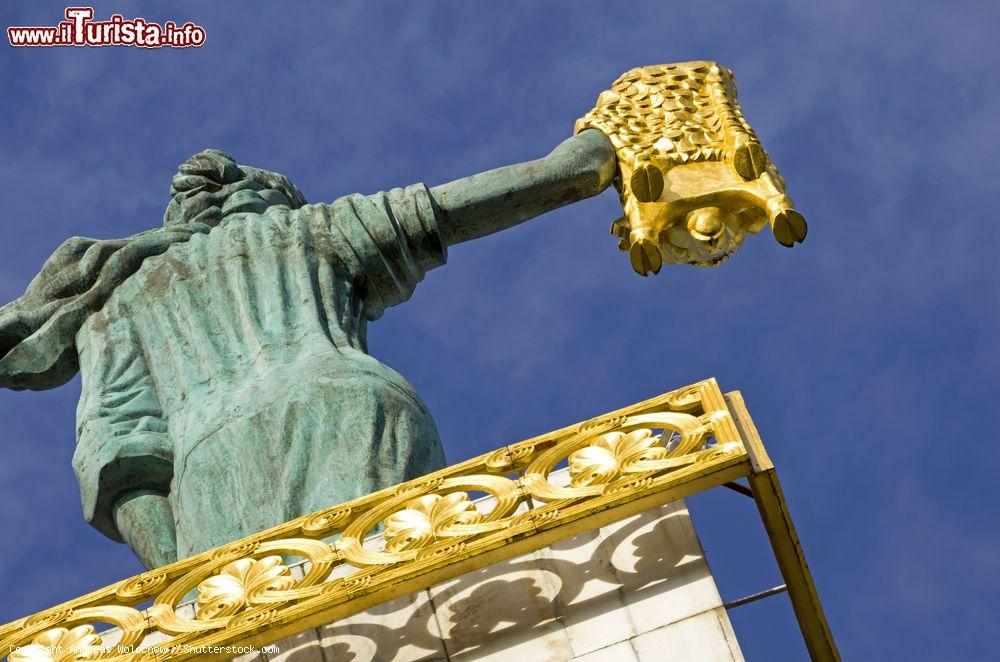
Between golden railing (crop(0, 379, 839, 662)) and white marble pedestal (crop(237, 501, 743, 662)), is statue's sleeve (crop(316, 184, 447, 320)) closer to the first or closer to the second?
golden railing (crop(0, 379, 839, 662))

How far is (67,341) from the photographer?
9320 millimetres

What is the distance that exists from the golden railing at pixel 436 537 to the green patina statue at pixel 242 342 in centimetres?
80

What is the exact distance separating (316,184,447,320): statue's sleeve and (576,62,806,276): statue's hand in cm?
93

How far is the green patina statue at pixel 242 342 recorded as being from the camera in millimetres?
7715

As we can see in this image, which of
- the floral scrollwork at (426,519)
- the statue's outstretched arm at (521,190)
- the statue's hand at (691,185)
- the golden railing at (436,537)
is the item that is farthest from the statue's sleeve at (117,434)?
the statue's hand at (691,185)

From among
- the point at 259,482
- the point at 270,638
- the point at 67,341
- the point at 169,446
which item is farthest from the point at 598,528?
the point at 67,341

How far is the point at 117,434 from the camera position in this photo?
8.31 meters

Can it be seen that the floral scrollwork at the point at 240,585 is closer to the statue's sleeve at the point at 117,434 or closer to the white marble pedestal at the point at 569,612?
the white marble pedestal at the point at 569,612

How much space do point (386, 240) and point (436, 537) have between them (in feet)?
9.55

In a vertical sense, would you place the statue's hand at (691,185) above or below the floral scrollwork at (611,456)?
above

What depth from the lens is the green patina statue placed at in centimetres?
771

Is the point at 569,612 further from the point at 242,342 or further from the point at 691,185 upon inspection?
the point at 691,185

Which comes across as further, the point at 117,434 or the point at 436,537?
the point at 117,434

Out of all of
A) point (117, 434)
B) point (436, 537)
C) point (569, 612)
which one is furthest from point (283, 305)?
point (569, 612)
